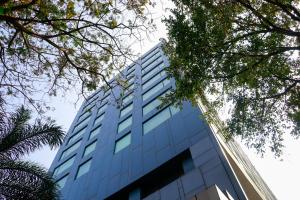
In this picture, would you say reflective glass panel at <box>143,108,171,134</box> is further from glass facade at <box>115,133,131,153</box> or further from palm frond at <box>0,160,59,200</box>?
palm frond at <box>0,160,59,200</box>

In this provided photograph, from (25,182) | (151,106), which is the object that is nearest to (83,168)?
(151,106)

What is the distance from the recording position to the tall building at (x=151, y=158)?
1174 cm

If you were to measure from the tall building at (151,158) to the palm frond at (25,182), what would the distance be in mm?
2805

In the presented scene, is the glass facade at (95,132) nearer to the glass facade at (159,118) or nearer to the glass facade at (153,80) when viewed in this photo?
the glass facade at (153,80)

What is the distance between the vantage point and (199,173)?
11938mm

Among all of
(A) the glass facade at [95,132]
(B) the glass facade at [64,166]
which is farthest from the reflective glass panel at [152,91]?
(B) the glass facade at [64,166]

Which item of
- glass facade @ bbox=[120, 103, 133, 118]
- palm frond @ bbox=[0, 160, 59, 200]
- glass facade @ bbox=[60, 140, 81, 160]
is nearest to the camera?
palm frond @ bbox=[0, 160, 59, 200]

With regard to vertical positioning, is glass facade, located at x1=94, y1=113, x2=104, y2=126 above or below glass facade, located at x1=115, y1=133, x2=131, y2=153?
above

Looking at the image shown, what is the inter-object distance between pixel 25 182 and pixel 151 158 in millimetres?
8011

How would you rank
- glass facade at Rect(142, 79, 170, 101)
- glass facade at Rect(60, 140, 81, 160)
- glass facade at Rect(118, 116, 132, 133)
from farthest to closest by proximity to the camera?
glass facade at Rect(60, 140, 81, 160)
glass facade at Rect(142, 79, 170, 101)
glass facade at Rect(118, 116, 132, 133)

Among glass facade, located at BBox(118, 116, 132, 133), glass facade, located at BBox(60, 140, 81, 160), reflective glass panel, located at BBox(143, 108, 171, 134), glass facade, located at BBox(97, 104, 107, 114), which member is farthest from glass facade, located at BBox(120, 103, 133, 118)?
glass facade, located at BBox(97, 104, 107, 114)

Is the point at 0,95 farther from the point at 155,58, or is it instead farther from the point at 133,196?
the point at 155,58

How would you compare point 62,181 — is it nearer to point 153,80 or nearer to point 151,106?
point 151,106

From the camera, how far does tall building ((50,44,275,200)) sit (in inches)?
462
